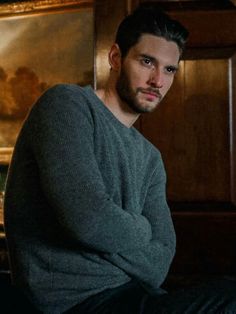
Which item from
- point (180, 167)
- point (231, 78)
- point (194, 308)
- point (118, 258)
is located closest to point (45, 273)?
point (118, 258)

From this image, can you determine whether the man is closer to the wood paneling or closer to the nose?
the nose

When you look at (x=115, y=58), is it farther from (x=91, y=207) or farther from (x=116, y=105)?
(x=91, y=207)

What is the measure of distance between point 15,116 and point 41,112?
1.30 meters

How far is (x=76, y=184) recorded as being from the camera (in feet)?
3.61

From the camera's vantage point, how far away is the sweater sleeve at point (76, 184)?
1092mm

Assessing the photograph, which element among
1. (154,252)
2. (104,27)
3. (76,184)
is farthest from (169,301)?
(104,27)

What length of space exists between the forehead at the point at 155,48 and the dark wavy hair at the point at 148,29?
1cm

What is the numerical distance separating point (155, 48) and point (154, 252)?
63 cm

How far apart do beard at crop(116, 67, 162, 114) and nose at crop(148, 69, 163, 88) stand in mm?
16

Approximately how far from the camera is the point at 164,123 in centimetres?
197

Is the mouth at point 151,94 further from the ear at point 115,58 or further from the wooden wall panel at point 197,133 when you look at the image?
the wooden wall panel at point 197,133

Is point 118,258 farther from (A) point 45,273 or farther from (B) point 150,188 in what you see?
(B) point 150,188

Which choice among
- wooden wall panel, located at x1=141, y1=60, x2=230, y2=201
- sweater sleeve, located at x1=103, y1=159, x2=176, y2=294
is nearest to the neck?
sweater sleeve, located at x1=103, y1=159, x2=176, y2=294

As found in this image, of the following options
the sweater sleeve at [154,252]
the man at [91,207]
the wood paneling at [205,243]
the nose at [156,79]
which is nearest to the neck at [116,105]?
the man at [91,207]
